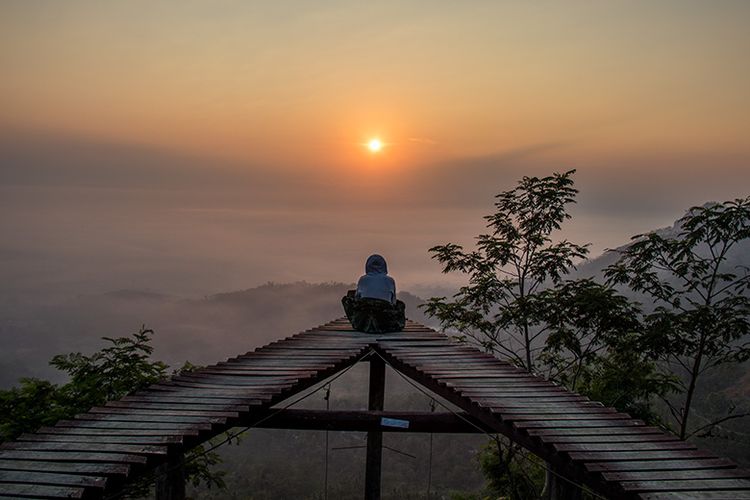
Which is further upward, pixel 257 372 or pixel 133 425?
pixel 257 372

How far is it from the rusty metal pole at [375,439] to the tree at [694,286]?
535 centimetres

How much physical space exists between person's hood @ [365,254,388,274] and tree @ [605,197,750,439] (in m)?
4.87

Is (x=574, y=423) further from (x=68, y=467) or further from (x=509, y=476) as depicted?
(x=509, y=476)

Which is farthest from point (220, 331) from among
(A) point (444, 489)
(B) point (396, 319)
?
(B) point (396, 319)

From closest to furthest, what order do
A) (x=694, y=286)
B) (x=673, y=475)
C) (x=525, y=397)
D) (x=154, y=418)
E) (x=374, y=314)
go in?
(x=673, y=475) → (x=154, y=418) → (x=525, y=397) → (x=694, y=286) → (x=374, y=314)

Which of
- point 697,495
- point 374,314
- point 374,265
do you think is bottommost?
point 697,495

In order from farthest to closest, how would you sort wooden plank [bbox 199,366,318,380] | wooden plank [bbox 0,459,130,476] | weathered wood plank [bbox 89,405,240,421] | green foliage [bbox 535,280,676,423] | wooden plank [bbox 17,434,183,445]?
1. green foliage [bbox 535,280,676,423]
2. wooden plank [bbox 199,366,318,380]
3. weathered wood plank [bbox 89,405,240,421]
4. wooden plank [bbox 17,434,183,445]
5. wooden plank [bbox 0,459,130,476]

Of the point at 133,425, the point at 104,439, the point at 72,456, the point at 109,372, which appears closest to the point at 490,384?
the point at 133,425

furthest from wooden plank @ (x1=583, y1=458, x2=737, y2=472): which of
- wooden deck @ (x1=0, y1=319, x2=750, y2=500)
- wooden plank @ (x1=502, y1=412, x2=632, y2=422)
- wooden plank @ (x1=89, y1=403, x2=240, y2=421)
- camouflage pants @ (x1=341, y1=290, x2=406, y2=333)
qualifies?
camouflage pants @ (x1=341, y1=290, x2=406, y2=333)

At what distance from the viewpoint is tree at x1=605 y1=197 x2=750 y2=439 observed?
11.6m

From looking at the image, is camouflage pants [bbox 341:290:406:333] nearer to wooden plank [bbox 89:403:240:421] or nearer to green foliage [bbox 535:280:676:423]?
green foliage [bbox 535:280:676:423]

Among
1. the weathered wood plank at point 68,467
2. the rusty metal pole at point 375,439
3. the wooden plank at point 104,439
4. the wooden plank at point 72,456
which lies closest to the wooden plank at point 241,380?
the wooden plank at point 104,439

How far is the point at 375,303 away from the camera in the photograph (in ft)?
43.9

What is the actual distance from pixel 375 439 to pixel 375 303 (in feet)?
9.87
